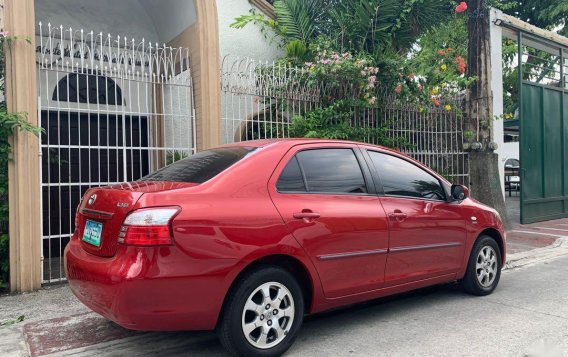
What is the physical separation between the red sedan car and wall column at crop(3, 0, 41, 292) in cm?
187

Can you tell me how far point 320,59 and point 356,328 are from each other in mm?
5183

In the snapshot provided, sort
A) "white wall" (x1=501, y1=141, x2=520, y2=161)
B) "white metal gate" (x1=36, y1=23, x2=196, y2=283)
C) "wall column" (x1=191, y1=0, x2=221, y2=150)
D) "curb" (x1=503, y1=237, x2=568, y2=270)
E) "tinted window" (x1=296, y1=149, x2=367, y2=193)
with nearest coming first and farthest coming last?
"tinted window" (x1=296, y1=149, x2=367, y2=193)
"white metal gate" (x1=36, y1=23, x2=196, y2=283)
"wall column" (x1=191, y1=0, x2=221, y2=150)
"curb" (x1=503, y1=237, x2=568, y2=270)
"white wall" (x1=501, y1=141, x2=520, y2=161)

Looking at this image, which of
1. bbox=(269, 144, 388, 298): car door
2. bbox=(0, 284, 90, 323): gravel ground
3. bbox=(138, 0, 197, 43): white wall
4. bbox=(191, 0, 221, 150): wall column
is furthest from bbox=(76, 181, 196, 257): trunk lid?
bbox=(138, 0, 197, 43): white wall

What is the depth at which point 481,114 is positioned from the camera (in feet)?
31.2

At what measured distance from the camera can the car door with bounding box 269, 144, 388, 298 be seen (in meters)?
3.77

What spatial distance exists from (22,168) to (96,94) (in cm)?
248

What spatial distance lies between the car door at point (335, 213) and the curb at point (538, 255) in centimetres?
367

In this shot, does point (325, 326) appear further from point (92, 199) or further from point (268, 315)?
point (92, 199)

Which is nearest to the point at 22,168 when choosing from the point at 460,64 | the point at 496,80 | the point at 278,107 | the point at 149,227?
the point at 149,227

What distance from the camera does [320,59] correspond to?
328 inches

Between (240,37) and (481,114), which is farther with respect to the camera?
(481,114)

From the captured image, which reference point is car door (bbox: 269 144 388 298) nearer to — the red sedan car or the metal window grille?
the red sedan car

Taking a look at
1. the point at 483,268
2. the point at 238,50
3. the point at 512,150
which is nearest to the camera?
the point at 483,268

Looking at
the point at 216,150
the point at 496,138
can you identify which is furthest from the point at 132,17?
the point at 496,138
